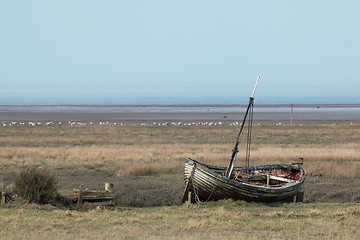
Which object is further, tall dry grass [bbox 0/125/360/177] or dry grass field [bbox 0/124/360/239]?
tall dry grass [bbox 0/125/360/177]

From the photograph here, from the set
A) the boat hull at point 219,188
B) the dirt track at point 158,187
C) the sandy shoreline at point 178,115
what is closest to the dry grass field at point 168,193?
the dirt track at point 158,187

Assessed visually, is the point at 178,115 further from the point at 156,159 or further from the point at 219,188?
the point at 219,188

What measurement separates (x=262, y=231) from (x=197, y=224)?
63.9 inches

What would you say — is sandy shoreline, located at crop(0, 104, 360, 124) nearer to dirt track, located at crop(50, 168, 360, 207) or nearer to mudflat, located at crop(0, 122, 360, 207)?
mudflat, located at crop(0, 122, 360, 207)

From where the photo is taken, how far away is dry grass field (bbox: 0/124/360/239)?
12.8 meters

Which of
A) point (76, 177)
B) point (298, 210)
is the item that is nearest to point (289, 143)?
point (76, 177)

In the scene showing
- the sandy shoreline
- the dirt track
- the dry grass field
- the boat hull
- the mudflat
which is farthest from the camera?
the sandy shoreline

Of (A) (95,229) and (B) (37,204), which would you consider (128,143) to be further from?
(A) (95,229)

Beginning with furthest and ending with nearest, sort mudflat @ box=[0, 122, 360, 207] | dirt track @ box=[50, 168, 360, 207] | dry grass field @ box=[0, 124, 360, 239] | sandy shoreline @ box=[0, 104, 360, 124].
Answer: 1. sandy shoreline @ box=[0, 104, 360, 124]
2. mudflat @ box=[0, 122, 360, 207]
3. dirt track @ box=[50, 168, 360, 207]
4. dry grass field @ box=[0, 124, 360, 239]

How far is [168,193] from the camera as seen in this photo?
19328 mm

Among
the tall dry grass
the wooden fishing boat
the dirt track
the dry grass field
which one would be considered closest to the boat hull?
the wooden fishing boat

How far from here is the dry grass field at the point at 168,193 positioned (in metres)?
12.8

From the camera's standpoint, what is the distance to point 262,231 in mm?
12875

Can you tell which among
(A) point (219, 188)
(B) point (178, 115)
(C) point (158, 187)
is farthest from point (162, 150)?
(B) point (178, 115)
